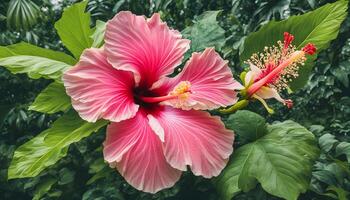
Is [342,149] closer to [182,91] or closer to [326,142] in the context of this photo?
[326,142]

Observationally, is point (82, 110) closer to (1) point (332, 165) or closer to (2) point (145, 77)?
(2) point (145, 77)

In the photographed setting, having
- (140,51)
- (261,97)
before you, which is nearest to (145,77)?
(140,51)

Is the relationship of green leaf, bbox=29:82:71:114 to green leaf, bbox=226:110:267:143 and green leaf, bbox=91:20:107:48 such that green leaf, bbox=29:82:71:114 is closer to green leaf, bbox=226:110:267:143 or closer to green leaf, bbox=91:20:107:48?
green leaf, bbox=91:20:107:48

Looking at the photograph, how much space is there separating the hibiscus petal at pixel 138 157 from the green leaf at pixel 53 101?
0.39ft

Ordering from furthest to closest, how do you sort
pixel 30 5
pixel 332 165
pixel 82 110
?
pixel 30 5, pixel 332 165, pixel 82 110

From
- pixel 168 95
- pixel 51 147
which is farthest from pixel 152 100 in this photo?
pixel 51 147

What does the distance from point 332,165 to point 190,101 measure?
355 millimetres

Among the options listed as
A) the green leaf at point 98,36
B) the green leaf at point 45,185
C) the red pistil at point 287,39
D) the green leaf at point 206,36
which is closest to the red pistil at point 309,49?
the red pistil at point 287,39

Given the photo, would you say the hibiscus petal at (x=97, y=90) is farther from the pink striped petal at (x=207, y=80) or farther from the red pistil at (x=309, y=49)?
the red pistil at (x=309, y=49)

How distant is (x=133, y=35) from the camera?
0.52m

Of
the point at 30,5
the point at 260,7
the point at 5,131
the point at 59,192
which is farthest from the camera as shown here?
the point at 30,5

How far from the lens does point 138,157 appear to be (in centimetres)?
47

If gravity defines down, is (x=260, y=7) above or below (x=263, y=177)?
below

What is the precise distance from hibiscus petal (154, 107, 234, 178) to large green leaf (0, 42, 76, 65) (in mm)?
160
